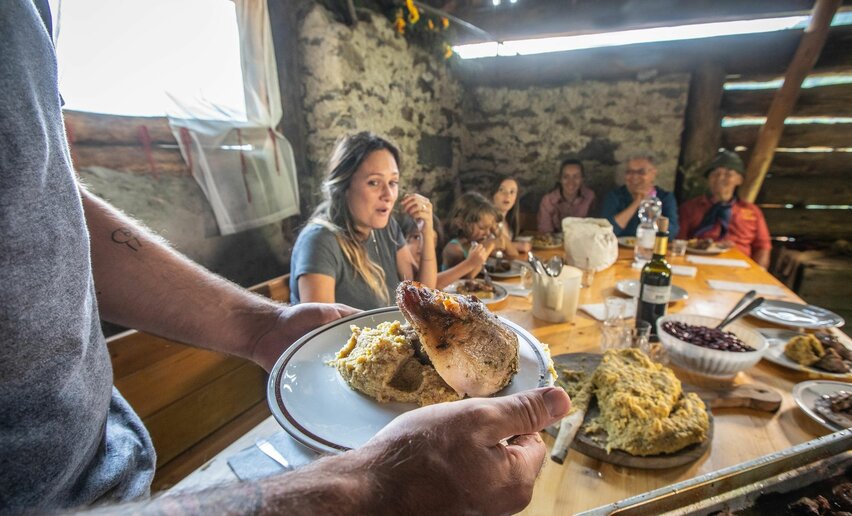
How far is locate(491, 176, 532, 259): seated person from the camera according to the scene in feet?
10.8

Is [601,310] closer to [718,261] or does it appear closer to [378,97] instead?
[718,261]

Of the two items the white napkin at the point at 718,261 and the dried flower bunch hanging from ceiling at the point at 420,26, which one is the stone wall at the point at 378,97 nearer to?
the dried flower bunch hanging from ceiling at the point at 420,26

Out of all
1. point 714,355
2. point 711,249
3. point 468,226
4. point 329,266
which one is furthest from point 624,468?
point 711,249

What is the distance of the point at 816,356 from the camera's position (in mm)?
1397

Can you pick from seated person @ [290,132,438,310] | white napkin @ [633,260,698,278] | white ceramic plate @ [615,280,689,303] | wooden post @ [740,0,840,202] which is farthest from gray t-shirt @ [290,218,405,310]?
wooden post @ [740,0,840,202]

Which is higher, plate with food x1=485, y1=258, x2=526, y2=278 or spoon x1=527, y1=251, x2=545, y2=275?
spoon x1=527, y1=251, x2=545, y2=275

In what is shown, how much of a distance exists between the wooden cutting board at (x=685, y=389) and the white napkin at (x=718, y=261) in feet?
6.41

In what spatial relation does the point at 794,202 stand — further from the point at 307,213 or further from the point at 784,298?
the point at 307,213

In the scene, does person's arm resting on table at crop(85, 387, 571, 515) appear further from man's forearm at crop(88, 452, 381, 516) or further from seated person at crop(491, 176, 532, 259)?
seated person at crop(491, 176, 532, 259)

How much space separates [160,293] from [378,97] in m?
3.13

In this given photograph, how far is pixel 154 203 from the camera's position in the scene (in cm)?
222

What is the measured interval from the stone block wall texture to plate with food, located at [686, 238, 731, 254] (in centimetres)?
194

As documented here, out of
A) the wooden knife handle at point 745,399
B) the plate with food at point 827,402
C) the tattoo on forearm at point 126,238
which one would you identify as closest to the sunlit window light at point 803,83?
the plate with food at point 827,402

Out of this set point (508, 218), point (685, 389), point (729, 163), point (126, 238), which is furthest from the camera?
point (508, 218)
